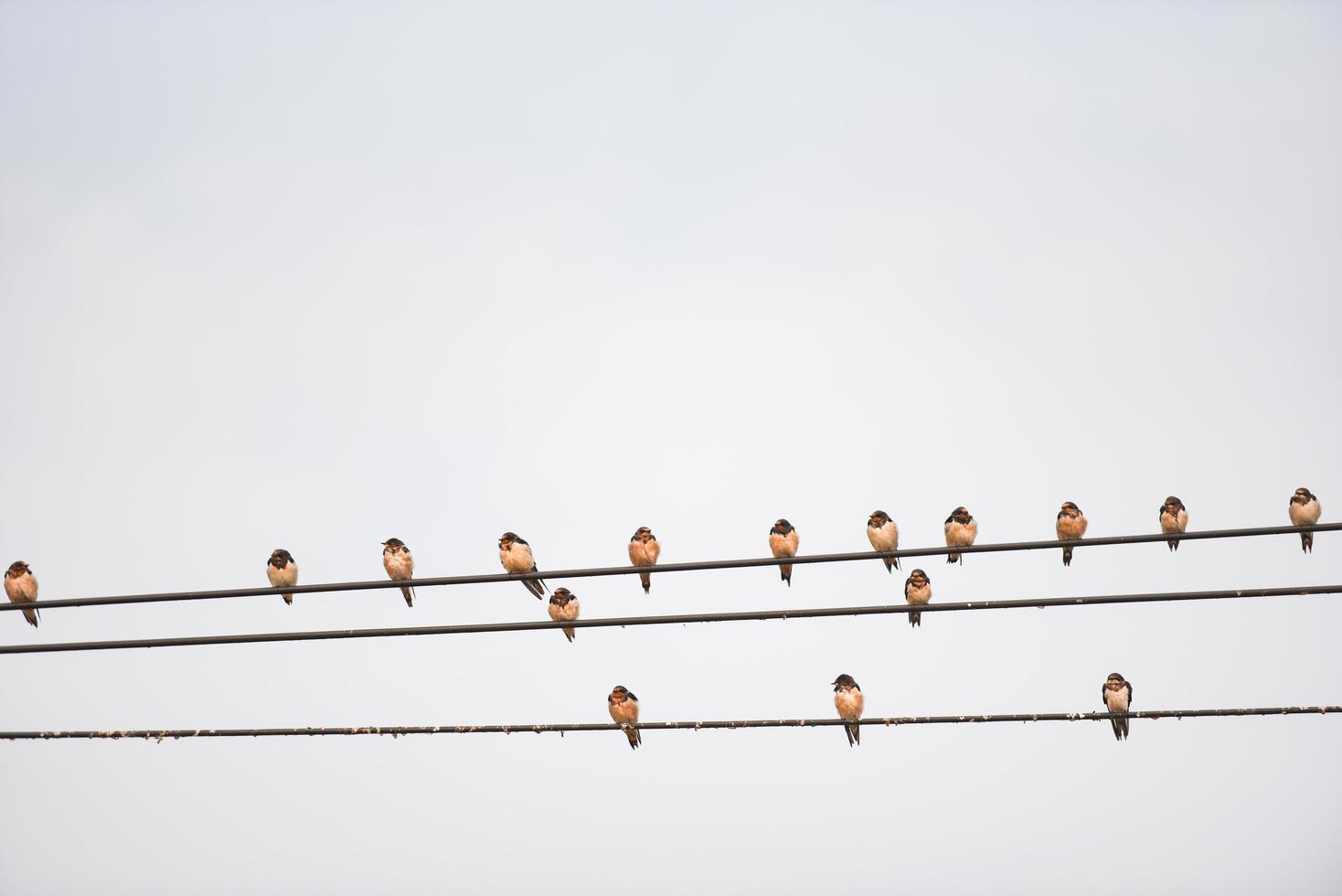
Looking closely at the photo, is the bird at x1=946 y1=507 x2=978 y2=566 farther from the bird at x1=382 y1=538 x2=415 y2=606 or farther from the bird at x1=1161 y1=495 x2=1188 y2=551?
the bird at x1=382 y1=538 x2=415 y2=606

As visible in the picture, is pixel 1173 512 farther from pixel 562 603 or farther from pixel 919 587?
pixel 562 603

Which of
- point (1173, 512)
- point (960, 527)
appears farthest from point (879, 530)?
point (1173, 512)

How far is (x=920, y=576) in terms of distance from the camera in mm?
21688

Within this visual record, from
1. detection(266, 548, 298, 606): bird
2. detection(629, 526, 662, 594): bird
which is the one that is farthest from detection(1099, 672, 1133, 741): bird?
detection(266, 548, 298, 606): bird

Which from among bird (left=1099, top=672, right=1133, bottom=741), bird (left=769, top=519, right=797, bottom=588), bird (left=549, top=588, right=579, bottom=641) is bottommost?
bird (left=1099, top=672, right=1133, bottom=741)

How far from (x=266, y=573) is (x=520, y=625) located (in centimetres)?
821

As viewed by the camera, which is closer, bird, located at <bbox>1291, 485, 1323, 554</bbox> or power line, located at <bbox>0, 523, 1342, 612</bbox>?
power line, located at <bbox>0, 523, 1342, 612</bbox>

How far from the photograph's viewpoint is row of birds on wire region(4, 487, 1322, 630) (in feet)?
63.5

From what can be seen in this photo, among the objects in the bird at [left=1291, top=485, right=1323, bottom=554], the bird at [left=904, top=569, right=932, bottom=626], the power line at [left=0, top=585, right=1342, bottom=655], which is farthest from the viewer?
the bird at [left=904, top=569, right=932, bottom=626]

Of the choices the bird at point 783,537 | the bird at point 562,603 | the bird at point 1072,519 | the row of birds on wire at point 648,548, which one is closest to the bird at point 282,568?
the row of birds on wire at point 648,548

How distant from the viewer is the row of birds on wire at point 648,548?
19359mm

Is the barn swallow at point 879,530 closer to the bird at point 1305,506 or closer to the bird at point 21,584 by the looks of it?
the bird at point 1305,506

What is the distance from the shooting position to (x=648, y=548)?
2053 cm

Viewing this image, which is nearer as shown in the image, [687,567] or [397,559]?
[687,567]
